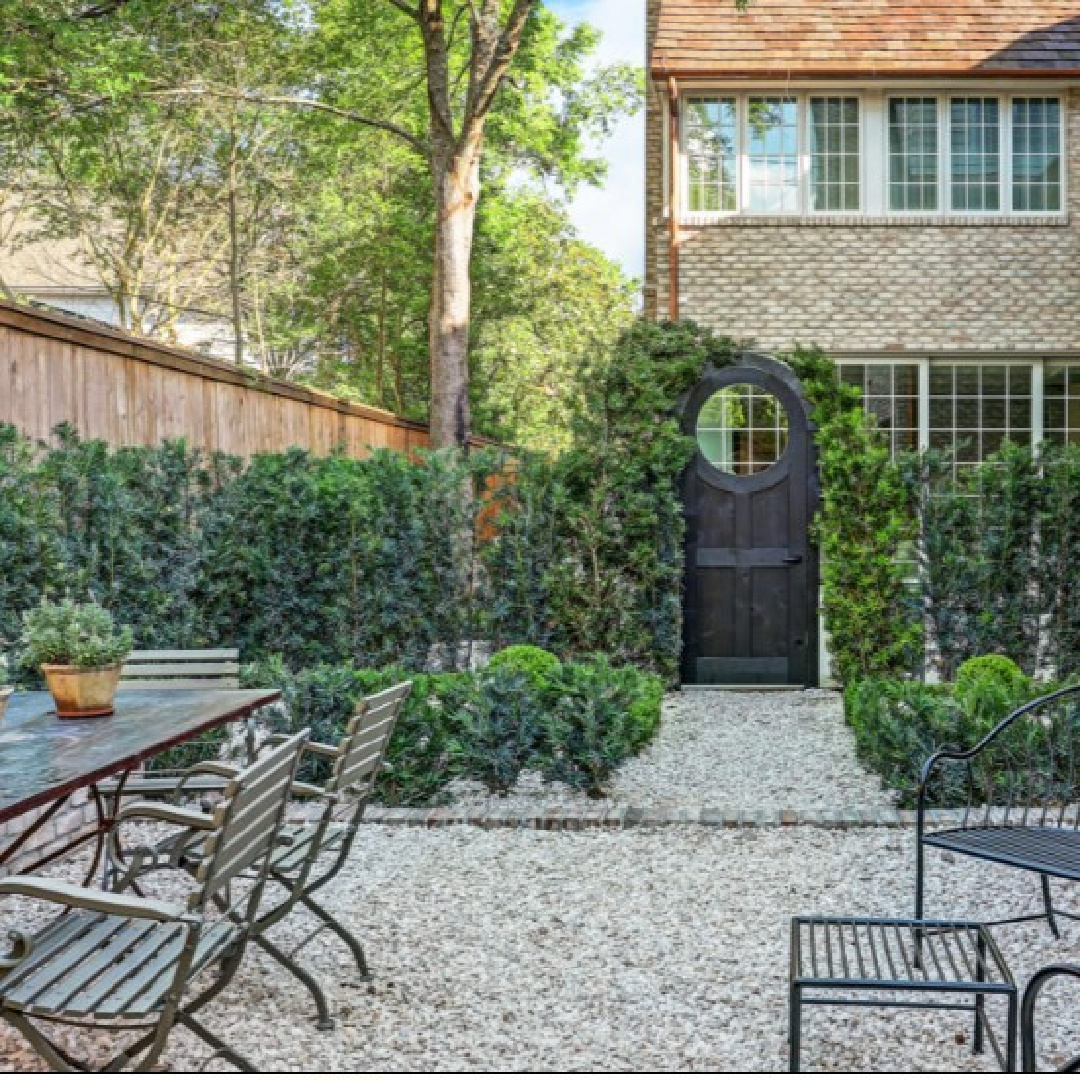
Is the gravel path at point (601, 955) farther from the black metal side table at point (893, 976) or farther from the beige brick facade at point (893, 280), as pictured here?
the beige brick facade at point (893, 280)

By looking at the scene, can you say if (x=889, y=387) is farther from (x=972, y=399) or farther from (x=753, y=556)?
(x=753, y=556)

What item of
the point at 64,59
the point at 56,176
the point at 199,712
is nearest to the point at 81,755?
the point at 199,712

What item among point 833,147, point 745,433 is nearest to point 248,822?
point 745,433

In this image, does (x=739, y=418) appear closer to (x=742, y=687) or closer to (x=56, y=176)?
(x=742, y=687)

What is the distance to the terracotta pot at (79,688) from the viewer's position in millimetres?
4781

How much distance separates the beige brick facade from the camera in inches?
637

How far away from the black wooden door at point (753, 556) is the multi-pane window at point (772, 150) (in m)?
6.18

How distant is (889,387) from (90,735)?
13.5 meters

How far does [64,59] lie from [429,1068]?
12253 millimetres

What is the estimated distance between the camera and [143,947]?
342 centimetres

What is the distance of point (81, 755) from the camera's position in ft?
13.4

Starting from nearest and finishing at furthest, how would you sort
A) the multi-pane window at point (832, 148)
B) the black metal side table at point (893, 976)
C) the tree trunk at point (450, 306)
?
the black metal side table at point (893, 976), the tree trunk at point (450, 306), the multi-pane window at point (832, 148)

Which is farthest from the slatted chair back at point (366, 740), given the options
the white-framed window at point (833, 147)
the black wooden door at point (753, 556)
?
the white-framed window at point (833, 147)

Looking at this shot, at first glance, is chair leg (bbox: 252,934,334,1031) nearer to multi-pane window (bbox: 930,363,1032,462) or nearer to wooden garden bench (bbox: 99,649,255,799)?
wooden garden bench (bbox: 99,649,255,799)
